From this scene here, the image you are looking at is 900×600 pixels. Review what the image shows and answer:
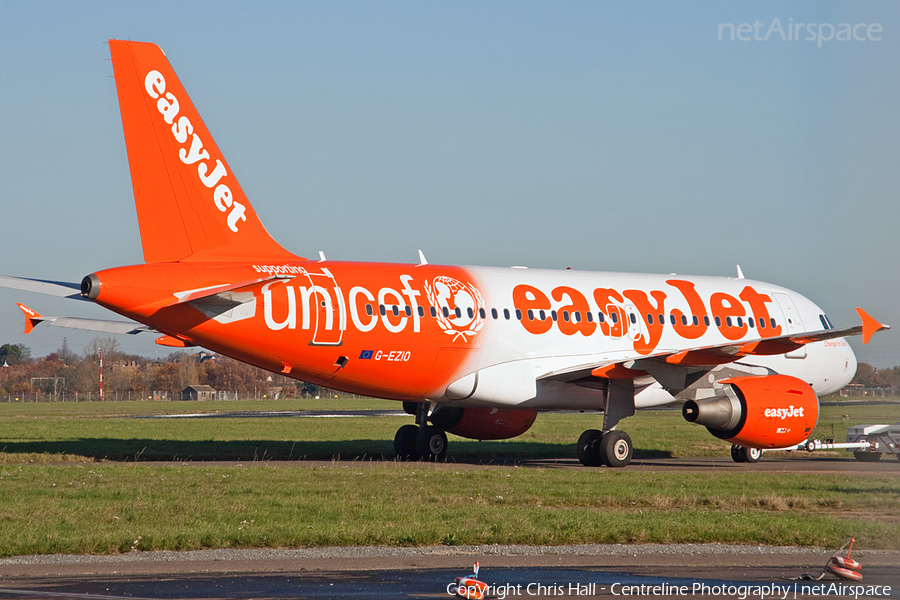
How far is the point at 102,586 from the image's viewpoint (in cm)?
948

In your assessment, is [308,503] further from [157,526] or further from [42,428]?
[42,428]

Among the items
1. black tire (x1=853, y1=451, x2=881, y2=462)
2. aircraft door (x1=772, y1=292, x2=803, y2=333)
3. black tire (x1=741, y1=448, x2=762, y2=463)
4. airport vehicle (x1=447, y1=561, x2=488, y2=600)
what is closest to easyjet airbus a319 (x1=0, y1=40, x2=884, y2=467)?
black tire (x1=741, y1=448, x2=762, y2=463)

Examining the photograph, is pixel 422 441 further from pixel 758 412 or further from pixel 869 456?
pixel 869 456

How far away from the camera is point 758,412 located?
22.6m

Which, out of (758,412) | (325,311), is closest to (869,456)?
(758,412)

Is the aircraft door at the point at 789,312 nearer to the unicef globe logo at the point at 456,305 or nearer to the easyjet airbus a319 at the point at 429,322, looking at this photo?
the easyjet airbus a319 at the point at 429,322

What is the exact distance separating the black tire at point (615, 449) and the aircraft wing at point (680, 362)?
4.25 feet

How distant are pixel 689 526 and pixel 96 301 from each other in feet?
34.9

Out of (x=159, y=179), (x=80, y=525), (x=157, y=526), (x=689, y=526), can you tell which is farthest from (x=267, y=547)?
(x=159, y=179)

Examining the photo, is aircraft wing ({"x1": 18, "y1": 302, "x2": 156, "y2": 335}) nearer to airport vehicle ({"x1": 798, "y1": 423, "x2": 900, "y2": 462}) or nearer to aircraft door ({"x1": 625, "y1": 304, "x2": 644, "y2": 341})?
aircraft door ({"x1": 625, "y1": 304, "x2": 644, "y2": 341})

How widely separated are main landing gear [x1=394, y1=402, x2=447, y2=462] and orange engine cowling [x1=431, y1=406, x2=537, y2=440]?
0.99ft

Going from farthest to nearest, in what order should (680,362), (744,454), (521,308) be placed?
1. (744,454)
2. (521,308)
3. (680,362)

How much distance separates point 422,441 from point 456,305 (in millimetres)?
3987

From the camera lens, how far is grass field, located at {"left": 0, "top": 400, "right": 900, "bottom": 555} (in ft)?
41.3
